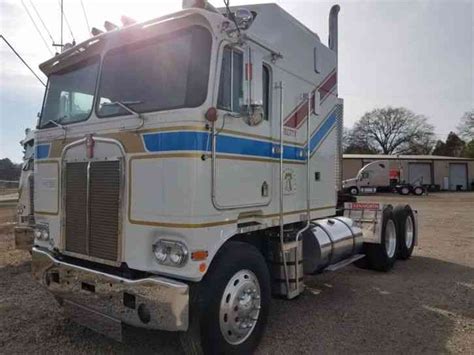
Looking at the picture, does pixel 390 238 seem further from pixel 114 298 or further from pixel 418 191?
pixel 418 191

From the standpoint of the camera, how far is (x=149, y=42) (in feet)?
13.4

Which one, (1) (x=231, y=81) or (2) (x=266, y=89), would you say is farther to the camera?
(2) (x=266, y=89)

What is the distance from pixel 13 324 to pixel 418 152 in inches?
2893

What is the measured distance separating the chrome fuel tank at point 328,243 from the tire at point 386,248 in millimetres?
453

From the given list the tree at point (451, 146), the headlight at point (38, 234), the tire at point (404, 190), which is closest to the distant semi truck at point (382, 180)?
the tire at point (404, 190)

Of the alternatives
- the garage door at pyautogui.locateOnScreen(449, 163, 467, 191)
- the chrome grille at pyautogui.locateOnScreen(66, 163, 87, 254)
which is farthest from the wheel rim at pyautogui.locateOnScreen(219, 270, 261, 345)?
the garage door at pyautogui.locateOnScreen(449, 163, 467, 191)

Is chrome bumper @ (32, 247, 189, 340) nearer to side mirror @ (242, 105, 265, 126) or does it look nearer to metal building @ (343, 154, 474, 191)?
side mirror @ (242, 105, 265, 126)

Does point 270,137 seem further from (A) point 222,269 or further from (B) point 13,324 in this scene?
(B) point 13,324

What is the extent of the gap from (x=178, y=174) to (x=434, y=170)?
51365 mm

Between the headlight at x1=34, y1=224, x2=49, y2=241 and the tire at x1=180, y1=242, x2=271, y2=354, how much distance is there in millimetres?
2058

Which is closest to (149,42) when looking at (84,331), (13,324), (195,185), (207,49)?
(207,49)

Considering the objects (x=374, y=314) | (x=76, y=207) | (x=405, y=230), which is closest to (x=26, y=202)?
(x=76, y=207)

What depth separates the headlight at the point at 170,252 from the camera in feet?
11.7

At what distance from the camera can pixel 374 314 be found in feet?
18.0
